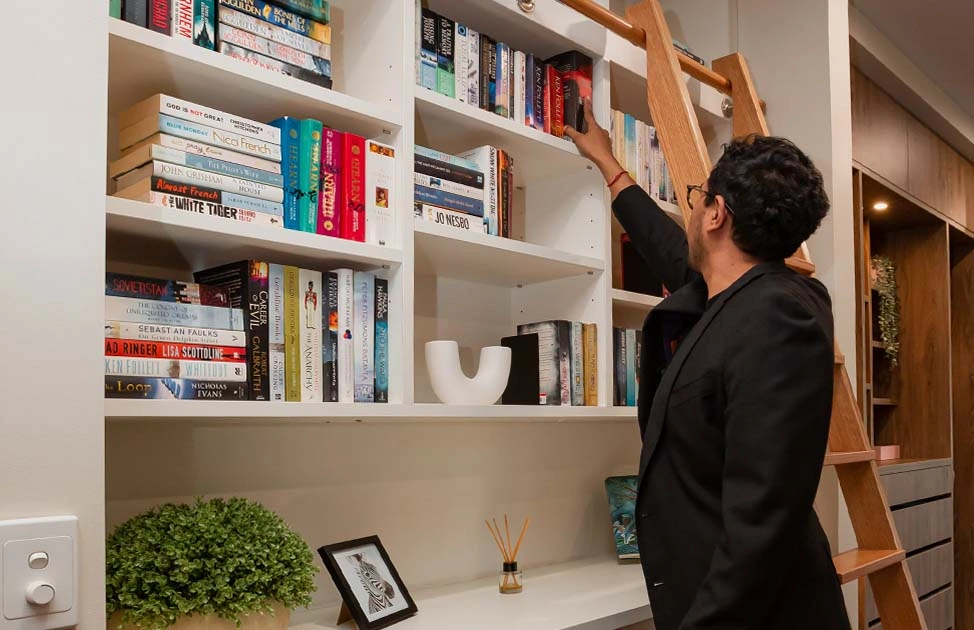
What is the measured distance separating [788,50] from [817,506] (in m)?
1.38

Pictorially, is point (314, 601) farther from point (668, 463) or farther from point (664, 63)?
point (664, 63)

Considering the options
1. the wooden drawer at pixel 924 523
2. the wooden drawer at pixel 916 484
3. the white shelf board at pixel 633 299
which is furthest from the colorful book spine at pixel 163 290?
the wooden drawer at pixel 924 523

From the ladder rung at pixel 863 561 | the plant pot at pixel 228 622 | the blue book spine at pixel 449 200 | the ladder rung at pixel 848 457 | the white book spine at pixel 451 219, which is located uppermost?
the blue book spine at pixel 449 200

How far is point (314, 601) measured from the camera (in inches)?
75.0

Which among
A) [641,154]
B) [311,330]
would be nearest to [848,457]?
[641,154]

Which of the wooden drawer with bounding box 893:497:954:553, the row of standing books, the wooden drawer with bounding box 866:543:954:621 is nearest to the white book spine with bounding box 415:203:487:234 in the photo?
the row of standing books

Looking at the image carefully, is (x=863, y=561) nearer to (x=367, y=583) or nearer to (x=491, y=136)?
(x=367, y=583)

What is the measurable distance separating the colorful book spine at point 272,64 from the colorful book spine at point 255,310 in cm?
36

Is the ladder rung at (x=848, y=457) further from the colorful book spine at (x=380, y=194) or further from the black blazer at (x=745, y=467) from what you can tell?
the colorful book spine at (x=380, y=194)

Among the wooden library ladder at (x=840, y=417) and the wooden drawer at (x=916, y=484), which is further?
the wooden drawer at (x=916, y=484)

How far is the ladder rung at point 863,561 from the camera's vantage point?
188 cm

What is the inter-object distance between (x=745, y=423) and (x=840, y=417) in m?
0.98

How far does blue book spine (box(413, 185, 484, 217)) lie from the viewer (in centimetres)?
186

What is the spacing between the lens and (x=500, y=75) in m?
2.08
